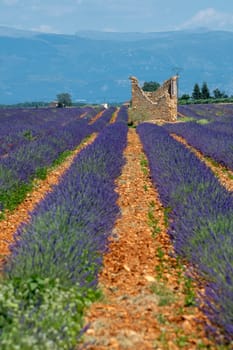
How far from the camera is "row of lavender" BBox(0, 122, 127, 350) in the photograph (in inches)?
93.4

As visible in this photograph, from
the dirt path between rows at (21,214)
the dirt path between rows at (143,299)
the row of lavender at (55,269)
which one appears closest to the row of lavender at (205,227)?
the dirt path between rows at (143,299)

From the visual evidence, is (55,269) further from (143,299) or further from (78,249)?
(143,299)

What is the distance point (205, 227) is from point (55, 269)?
4.68ft

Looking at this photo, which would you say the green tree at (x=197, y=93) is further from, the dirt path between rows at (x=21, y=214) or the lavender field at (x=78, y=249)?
the lavender field at (x=78, y=249)

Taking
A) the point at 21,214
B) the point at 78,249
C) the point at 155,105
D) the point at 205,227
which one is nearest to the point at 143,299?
the point at 78,249

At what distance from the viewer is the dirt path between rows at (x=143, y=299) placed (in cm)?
274

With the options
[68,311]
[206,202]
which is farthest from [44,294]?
[206,202]

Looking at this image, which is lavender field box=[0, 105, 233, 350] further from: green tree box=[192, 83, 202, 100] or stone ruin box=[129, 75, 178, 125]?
green tree box=[192, 83, 202, 100]

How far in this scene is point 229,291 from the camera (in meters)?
2.77

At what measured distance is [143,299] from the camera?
3.35 metres

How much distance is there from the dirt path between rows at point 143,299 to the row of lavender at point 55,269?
0.49ft

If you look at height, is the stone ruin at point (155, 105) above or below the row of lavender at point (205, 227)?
above

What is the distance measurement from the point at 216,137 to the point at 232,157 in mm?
3167

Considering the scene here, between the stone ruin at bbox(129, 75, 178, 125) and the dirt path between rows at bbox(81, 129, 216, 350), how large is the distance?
18.0m
